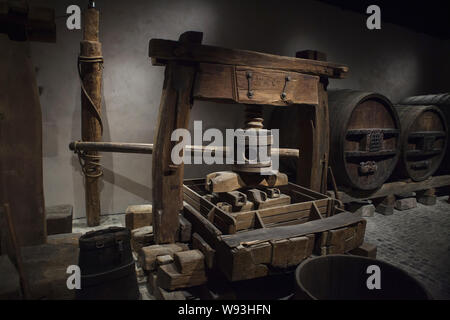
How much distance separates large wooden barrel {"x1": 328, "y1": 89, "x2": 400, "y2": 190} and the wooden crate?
1240mm

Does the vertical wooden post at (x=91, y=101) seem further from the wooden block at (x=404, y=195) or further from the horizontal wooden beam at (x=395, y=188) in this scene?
the wooden block at (x=404, y=195)

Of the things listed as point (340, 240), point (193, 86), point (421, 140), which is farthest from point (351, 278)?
point (421, 140)

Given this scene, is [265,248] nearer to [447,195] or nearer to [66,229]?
[66,229]

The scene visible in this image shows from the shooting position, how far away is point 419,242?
373 cm

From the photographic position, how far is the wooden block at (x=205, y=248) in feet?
7.68

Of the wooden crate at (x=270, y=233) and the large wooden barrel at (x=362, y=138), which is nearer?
the wooden crate at (x=270, y=233)

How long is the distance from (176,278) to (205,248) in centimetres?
30

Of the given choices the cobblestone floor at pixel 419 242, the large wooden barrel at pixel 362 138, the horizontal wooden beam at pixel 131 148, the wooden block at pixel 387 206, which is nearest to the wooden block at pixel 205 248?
the horizontal wooden beam at pixel 131 148

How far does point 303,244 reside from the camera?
95.9 inches

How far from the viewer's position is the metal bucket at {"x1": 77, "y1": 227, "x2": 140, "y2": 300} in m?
2.16

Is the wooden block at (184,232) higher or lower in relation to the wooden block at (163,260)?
higher

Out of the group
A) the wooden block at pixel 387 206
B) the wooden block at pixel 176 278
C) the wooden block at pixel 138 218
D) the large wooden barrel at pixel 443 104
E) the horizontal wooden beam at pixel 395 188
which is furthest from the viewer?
the large wooden barrel at pixel 443 104
